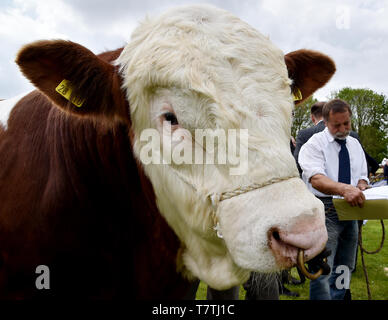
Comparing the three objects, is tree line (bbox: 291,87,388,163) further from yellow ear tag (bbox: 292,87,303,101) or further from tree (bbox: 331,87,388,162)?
yellow ear tag (bbox: 292,87,303,101)

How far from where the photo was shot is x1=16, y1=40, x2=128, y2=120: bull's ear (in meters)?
2.01

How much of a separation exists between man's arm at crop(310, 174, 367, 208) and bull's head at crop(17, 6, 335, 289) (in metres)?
2.41

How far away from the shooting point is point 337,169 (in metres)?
4.43

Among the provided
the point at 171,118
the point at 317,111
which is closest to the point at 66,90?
the point at 171,118

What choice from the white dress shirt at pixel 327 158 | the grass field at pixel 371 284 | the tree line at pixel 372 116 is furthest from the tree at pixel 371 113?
the white dress shirt at pixel 327 158

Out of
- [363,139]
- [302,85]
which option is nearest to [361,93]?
[363,139]

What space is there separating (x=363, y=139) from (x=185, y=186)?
44.9 meters

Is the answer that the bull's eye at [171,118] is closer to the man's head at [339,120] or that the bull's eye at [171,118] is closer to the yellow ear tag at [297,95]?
the yellow ear tag at [297,95]

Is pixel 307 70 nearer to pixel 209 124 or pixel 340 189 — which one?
pixel 209 124

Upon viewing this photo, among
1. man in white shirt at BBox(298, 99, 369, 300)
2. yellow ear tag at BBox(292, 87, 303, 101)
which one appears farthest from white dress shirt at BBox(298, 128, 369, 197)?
yellow ear tag at BBox(292, 87, 303, 101)

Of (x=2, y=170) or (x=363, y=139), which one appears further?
(x=363, y=139)

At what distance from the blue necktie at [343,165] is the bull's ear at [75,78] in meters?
3.32
